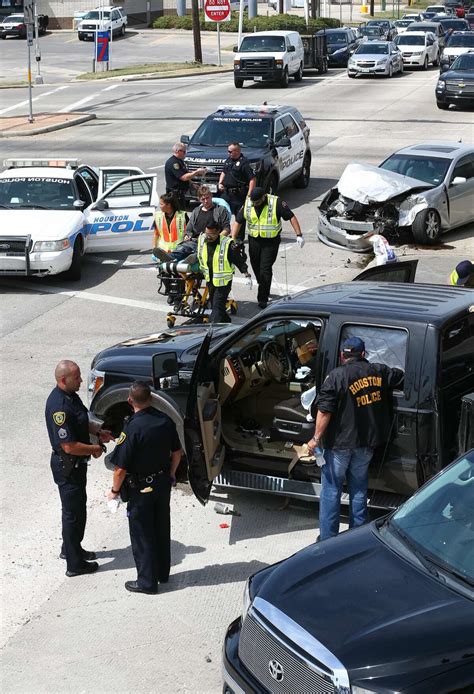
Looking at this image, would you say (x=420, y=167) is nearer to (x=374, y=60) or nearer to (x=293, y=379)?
(x=293, y=379)

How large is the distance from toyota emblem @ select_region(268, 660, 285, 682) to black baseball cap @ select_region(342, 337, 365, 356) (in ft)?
9.39

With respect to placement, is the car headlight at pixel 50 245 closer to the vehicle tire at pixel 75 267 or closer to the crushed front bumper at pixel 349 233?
the vehicle tire at pixel 75 267

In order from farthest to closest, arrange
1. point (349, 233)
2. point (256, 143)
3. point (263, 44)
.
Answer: point (263, 44)
point (256, 143)
point (349, 233)

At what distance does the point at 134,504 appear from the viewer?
7.54 m

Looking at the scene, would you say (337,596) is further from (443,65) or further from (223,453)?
(443,65)

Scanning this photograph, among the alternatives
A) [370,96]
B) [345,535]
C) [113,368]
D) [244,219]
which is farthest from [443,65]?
[345,535]

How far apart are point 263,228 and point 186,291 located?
49.3 inches

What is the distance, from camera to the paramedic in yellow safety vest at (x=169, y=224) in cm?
1441

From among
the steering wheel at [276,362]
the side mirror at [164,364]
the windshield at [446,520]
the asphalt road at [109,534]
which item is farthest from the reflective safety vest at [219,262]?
the windshield at [446,520]

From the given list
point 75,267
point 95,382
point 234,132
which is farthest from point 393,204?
point 95,382

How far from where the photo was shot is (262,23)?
6381 centimetres

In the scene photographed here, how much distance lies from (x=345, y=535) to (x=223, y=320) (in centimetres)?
690

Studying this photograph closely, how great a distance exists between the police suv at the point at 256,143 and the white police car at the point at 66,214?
187 centimetres

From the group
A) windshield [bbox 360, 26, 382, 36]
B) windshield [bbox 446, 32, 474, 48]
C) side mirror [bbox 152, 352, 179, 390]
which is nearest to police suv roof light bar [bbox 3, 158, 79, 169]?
side mirror [bbox 152, 352, 179, 390]
